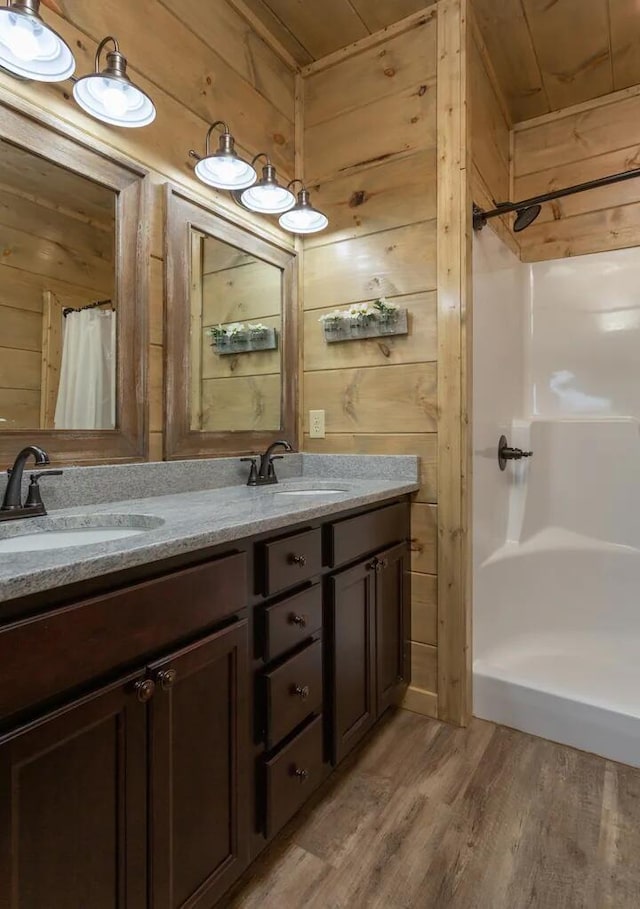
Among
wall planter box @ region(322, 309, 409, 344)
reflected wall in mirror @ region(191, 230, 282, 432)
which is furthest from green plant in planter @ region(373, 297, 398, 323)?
reflected wall in mirror @ region(191, 230, 282, 432)

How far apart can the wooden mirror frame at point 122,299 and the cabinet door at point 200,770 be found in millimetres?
686

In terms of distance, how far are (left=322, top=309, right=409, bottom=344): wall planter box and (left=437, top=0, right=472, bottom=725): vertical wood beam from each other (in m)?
0.14

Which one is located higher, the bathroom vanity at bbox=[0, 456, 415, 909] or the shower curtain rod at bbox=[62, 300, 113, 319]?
the shower curtain rod at bbox=[62, 300, 113, 319]

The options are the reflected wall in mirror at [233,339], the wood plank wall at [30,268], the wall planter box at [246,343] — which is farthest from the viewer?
the wall planter box at [246,343]

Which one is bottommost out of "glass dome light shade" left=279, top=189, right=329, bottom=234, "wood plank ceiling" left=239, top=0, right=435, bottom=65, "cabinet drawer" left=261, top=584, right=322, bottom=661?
"cabinet drawer" left=261, top=584, right=322, bottom=661

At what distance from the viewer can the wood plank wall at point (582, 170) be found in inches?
91.4

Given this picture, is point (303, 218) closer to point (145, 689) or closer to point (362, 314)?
point (362, 314)

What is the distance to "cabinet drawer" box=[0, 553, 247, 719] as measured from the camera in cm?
65

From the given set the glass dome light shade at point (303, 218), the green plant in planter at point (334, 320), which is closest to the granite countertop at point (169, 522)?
the green plant in planter at point (334, 320)

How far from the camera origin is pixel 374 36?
194 cm

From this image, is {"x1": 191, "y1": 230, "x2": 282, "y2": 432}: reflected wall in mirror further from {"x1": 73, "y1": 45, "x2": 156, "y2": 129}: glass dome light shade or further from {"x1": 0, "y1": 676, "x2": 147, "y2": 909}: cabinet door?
{"x1": 0, "y1": 676, "x2": 147, "y2": 909}: cabinet door

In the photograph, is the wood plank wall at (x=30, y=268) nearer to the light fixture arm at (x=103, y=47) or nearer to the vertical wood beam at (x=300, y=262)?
the light fixture arm at (x=103, y=47)

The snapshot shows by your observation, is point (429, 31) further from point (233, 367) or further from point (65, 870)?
point (65, 870)

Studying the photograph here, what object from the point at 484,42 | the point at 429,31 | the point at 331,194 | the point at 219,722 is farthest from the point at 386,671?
the point at 484,42
